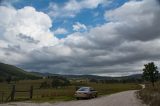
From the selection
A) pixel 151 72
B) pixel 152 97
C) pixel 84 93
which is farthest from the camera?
pixel 151 72

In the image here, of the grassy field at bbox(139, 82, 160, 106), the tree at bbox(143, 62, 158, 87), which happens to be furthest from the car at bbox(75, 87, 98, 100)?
the tree at bbox(143, 62, 158, 87)

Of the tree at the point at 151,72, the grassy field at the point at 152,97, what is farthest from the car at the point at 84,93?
the tree at the point at 151,72

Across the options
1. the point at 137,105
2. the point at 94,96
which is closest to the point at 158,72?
the point at 94,96

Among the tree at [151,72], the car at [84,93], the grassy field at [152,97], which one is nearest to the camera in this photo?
the grassy field at [152,97]

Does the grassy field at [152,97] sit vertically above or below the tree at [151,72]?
below

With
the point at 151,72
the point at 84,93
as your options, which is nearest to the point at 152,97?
the point at 84,93

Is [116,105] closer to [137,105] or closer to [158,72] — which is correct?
[137,105]

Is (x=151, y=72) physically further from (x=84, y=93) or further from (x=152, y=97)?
(x=152, y=97)

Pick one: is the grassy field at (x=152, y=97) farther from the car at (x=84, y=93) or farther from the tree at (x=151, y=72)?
the tree at (x=151, y=72)

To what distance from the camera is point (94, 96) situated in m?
Answer: 40.0

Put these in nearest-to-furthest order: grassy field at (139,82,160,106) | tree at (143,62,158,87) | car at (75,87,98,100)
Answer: grassy field at (139,82,160,106) → car at (75,87,98,100) → tree at (143,62,158,87)

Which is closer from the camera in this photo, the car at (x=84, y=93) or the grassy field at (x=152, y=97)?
the grassy field at (x=152, y=97)

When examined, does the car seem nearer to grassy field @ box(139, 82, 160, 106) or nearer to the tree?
grassy field @ box(139, 82, 160, 106)

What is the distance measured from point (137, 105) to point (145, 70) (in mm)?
36101
